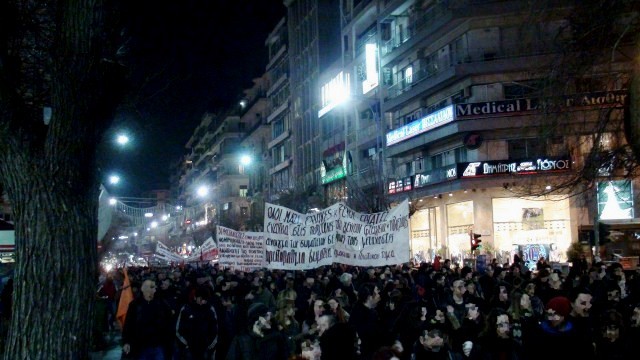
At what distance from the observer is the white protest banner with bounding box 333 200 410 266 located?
1301 centimetres

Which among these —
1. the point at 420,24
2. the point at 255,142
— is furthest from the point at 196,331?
the point at 255,142

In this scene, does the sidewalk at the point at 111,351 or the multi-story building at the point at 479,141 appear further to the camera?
the multi-story building at the point at 479,141

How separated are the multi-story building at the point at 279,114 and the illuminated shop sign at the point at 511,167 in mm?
36343

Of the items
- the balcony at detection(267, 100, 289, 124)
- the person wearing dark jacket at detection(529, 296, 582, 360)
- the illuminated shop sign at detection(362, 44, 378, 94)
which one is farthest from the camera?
the balcony at detection(267, 100, 289, 124)

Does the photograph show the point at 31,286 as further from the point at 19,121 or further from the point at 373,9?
the point at 373,9

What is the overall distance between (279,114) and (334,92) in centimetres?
1911

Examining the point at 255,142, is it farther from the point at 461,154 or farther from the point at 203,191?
the point at 461,154

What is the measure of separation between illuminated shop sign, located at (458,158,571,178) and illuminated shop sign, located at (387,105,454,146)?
266cm

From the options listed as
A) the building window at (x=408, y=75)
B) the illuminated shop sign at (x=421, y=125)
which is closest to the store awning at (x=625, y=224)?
the illuminated shop sign at (x=421, y=125)

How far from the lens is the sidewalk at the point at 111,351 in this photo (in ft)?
51.2

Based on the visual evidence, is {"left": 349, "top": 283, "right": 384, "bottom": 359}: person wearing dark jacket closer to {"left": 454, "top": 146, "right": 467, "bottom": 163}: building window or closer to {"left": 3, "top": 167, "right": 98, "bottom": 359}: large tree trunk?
{"left": 3, "top": 167, "right": 98, "bottom": 359}: large tree trunk

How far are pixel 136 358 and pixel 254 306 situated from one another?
243 cm

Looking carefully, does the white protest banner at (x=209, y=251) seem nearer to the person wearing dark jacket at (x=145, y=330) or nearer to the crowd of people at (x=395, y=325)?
the crowd of people at (x=395, y=325)

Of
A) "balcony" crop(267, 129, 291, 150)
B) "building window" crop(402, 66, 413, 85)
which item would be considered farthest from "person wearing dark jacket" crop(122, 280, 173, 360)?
"balcony" crop(267, 129, 291, 150)
